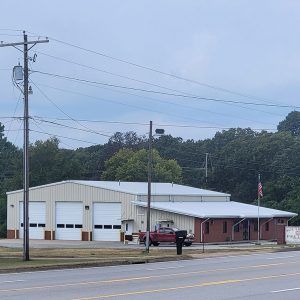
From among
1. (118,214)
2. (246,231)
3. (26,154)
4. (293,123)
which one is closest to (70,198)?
(118,214)

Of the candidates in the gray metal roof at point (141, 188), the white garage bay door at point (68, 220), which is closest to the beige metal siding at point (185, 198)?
the gray metal roof at point (141, 188)

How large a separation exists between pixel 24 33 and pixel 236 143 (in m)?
93.3

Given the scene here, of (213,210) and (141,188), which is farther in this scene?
(141,188)

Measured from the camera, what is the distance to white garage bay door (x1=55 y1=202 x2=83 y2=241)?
75.9 meters

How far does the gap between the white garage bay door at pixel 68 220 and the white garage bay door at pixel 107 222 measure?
1.71 meters

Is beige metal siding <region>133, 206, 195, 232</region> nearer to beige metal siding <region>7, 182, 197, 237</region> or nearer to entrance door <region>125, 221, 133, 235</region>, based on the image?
beige metal siding <region>7, 182, 197, 237</region>

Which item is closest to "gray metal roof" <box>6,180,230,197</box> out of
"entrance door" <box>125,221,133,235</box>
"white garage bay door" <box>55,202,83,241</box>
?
"white garage bay door" <box>55,202,83,241</box>

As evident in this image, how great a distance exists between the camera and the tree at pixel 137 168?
118375 mm

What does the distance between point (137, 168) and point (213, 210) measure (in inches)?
1748

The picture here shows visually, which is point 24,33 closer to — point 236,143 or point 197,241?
point 197,241

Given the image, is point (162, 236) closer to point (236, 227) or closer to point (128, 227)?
point (128, 227)

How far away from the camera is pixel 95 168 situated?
141 m

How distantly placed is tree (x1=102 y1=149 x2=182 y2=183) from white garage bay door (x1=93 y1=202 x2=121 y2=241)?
138 ft

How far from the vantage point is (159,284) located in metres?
23.5
